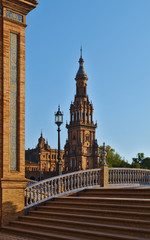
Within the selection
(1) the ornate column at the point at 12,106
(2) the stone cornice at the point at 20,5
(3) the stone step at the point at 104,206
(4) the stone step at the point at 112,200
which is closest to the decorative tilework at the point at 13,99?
(1) the ornate column at the point at 12,106

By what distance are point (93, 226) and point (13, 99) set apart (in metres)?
5.05

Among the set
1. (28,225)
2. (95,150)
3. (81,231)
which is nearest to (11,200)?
(28,225)

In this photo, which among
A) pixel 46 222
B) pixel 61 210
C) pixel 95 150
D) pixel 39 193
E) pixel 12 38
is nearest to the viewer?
pixel 46 222

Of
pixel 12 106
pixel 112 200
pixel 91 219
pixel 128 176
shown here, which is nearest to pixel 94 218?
pixel 91 219

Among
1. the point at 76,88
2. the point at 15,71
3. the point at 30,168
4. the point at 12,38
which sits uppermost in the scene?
the point at 76,88

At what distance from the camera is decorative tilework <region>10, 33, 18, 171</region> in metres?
11.8

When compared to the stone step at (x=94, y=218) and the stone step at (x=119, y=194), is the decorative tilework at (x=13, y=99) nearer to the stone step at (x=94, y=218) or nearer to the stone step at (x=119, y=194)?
the stone step at (x=94, y=218)

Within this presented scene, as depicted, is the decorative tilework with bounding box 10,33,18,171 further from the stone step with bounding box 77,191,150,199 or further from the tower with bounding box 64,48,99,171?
the tower with bounding box 64,48,99,171

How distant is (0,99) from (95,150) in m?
90.5

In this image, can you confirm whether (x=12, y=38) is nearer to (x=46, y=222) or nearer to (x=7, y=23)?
(x=7, y=23)

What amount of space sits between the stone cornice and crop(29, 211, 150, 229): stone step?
681 centimetres

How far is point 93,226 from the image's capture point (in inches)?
371

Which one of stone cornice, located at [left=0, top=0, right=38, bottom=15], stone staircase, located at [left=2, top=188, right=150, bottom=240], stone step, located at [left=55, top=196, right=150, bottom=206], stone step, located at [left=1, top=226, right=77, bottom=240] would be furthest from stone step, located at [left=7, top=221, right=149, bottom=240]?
stone cornice, located at [left=0, top=0, right=38, bottom=15]

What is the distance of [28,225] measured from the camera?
1091 centimetres
